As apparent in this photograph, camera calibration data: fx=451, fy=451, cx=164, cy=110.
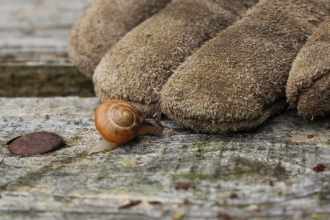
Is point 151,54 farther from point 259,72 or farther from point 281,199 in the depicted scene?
point 281,199

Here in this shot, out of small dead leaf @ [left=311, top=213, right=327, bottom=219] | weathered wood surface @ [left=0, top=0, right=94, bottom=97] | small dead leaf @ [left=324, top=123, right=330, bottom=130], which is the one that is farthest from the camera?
weathered wood surface @ [left=0, top=0, right=94, bottom=97]

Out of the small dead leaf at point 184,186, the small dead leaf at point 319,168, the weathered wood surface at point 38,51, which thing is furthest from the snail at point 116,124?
the weathered wood surface at point 38,51

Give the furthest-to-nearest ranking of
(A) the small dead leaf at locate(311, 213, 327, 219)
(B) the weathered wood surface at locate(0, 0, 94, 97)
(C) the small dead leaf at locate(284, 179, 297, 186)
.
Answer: (B) the weathered wood surface at locate(0, 0, 94, 97) → (C) the small dead leaf at locate(284, 179, 297, 186) → (A) the small dead leaf at locate(311, 213, 327, 219)

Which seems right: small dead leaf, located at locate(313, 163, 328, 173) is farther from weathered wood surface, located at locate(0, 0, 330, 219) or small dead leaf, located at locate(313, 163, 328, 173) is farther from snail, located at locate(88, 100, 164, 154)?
snail, located at locate(88, 100, 164, 154)

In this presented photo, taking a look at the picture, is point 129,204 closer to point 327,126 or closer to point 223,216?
point 223,216

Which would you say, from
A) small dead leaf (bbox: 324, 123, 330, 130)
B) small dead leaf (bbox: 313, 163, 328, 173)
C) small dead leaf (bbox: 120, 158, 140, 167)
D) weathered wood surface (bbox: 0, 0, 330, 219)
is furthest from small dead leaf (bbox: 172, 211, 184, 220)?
small dead leaf (bbox: 324, 123, 330, 130)

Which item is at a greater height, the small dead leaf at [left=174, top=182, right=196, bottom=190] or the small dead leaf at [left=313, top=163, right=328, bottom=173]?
the small dead leaf at [left=313, top=163, right=328, bottom=173]

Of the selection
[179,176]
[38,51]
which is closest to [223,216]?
[179,176]
